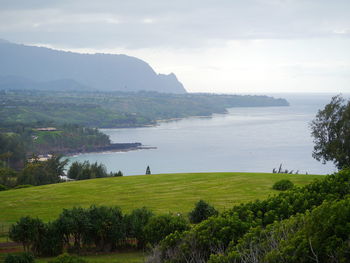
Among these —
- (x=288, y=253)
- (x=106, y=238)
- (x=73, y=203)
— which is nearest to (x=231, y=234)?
(x=288, y=253)

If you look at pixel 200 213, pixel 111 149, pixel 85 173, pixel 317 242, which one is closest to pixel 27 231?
pixel 200 213

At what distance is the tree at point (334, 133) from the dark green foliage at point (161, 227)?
21668mm

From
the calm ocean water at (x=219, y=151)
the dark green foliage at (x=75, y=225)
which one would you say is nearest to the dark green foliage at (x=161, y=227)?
the dark green foliage at (x=75, y=225)

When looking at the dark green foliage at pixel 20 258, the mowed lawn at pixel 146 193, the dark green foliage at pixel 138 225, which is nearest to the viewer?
the dark green foliage at pixel 20 258

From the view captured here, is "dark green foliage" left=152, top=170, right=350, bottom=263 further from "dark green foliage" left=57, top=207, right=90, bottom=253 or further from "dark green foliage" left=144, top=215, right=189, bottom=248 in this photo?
"dark green foliage" left=57, top=207, right=90, bottom=253

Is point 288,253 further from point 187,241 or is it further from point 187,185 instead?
point 187,185

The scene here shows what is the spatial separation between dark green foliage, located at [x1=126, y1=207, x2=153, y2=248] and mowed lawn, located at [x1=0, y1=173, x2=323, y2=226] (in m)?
5.29

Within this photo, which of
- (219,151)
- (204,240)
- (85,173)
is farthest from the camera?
(219,151)

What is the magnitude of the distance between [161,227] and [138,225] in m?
1.65

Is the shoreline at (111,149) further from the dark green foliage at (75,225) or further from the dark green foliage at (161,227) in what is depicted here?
the dark green foliage at (161,227)

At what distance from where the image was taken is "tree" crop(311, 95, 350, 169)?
32.4 meters

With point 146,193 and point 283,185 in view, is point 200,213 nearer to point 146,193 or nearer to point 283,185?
point 146,193

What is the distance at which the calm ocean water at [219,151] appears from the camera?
8812 centimetres

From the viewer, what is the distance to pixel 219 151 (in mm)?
106562
